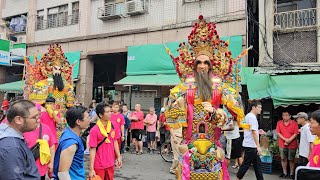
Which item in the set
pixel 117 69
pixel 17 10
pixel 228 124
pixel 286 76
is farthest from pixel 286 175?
pixel 17 10

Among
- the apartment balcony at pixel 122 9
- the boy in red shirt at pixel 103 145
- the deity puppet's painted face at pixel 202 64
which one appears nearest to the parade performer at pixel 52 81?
the boy in red shirt at pixel 103 145

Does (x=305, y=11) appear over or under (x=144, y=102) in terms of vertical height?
over

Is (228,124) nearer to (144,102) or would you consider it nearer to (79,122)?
(79,122)

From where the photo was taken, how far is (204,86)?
156 inches

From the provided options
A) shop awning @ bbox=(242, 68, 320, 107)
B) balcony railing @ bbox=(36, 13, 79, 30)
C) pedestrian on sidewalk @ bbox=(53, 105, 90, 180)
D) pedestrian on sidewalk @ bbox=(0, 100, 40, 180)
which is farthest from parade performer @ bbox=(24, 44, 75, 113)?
balcony railing @ bbox=(36, 13, 79, 30)

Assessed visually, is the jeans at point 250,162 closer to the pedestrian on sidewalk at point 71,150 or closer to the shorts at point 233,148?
the shorts at point 233,148

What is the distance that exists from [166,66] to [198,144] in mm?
9069

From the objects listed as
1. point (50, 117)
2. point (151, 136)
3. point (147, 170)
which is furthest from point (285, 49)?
point (50, 117)

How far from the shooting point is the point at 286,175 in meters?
8.15

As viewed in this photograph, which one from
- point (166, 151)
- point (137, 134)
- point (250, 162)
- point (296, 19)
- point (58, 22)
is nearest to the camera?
point (250, 162)

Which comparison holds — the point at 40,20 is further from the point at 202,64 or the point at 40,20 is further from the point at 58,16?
the point at 202,64

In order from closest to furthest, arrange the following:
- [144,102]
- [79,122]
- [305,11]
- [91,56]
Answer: [79,122] < [305,11] < [144,102] < [91,56]

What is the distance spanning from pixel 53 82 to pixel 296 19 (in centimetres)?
835

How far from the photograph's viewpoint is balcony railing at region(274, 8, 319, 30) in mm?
10422
